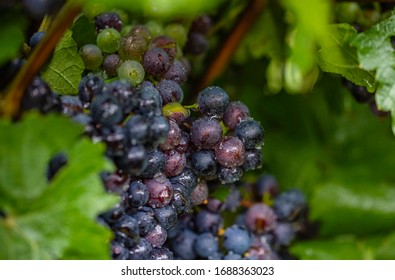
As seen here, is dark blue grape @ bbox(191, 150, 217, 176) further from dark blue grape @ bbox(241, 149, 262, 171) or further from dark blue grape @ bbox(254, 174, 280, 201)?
dark blue grape @ bbox(254, 174, 280, 201)

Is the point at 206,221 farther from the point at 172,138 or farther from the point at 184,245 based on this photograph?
the point at 172,138

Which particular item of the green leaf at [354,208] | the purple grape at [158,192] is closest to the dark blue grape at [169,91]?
the purple grape at [158,192]

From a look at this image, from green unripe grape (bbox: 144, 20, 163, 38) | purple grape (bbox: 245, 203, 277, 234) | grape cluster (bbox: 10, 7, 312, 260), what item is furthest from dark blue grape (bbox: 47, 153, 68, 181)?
purple grape (bbox: 245, 203, 277, 234)

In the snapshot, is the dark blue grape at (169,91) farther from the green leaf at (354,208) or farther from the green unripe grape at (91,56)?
the green leaf at (354,208)

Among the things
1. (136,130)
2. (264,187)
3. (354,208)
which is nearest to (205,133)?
(136,130)

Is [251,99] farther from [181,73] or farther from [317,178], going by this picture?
[181,73]
